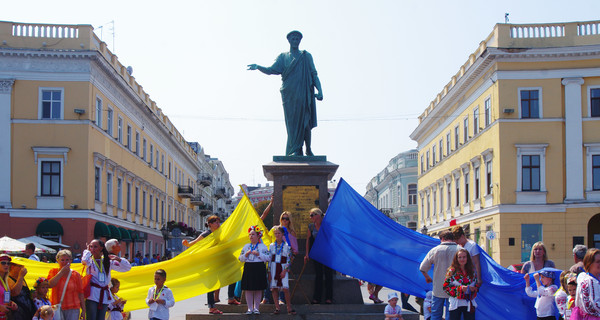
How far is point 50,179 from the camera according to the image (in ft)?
123

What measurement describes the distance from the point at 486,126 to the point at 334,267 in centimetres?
3100

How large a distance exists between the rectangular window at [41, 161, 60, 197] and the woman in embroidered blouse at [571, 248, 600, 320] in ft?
109

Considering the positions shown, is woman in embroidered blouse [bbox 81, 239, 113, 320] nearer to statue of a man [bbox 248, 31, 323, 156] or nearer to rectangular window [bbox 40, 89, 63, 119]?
statue of a man [bbox 248, 31, 323, 156]

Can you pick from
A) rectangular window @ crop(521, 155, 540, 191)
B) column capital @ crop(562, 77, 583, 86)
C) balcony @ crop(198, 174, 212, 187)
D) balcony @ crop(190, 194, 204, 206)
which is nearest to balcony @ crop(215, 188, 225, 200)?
balcony @ crop(198, 174, 212, 187)

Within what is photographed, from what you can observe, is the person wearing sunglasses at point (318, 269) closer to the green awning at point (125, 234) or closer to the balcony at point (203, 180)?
the green awning at point (125, 234)

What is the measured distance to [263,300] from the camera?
513 inches

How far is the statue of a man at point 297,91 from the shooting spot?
15.7 meters

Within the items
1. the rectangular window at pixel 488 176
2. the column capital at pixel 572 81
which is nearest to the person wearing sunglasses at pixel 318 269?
the column capital at pixel 572 81

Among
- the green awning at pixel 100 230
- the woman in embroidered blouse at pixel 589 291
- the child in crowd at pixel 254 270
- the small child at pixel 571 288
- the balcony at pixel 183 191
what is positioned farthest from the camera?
the balcony at pixel 183 191

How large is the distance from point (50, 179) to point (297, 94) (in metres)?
25.2

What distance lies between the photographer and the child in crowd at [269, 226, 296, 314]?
12.3 metres

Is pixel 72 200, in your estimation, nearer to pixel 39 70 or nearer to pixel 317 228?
pixel 39 70

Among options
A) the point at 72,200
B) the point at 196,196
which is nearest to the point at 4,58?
the point at 72,200

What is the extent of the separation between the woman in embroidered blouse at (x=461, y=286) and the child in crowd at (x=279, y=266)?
10.6 ft
